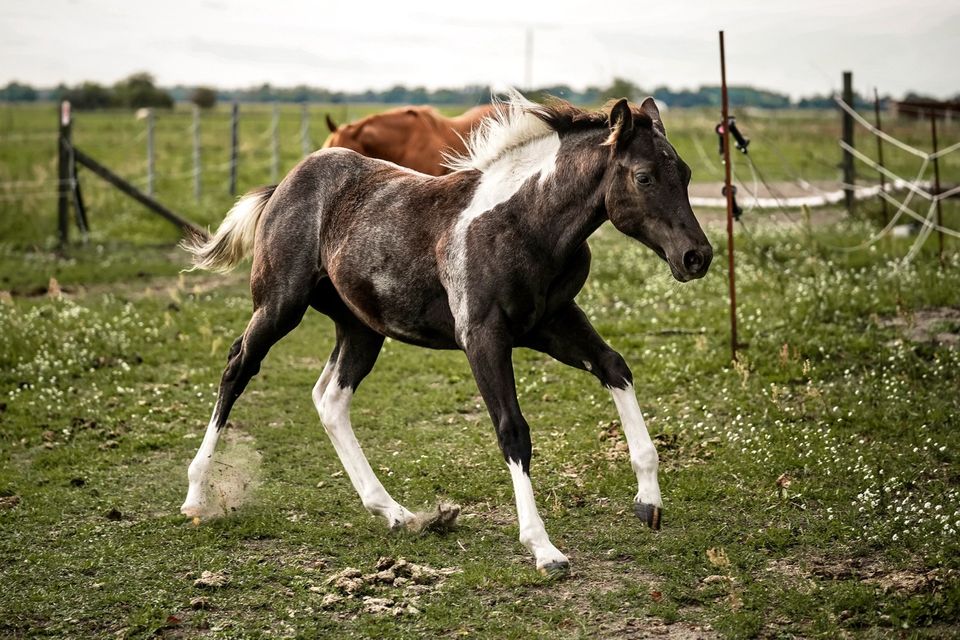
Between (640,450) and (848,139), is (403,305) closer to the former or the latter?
(640,450)

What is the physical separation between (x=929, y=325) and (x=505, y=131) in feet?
18.4

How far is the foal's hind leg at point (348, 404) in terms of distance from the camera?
20.0ft

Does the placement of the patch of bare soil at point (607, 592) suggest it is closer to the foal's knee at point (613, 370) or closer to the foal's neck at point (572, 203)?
the foal's knee at point (613, 370)

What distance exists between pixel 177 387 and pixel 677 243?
555 centimetres

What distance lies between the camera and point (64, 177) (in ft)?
53.4

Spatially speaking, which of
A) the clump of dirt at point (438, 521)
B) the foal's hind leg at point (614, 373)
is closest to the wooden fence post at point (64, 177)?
the clump of dirt at point (438, 521)

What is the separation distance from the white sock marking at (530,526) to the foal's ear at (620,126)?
172 cm

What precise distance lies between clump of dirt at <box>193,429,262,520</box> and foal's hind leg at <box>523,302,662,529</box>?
2.18 meters

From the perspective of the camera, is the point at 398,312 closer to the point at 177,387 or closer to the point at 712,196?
the point at 177,387

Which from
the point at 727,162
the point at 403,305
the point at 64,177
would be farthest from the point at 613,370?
the point at 64,177

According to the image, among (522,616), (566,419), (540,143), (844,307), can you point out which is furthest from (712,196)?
(522,616)

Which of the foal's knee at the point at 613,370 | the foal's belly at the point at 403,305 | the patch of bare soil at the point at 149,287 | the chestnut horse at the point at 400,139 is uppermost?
the chestnut horse at the point at 400,139

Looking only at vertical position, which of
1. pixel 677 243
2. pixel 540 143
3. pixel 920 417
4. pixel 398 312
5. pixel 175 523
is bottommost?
pixel 175 523

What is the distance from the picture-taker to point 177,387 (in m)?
9.14
